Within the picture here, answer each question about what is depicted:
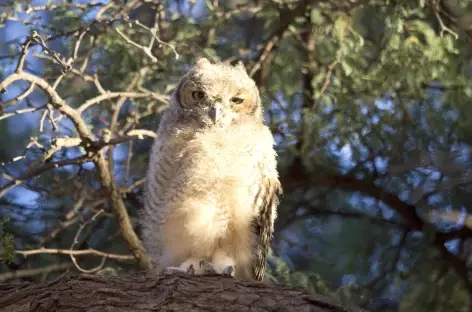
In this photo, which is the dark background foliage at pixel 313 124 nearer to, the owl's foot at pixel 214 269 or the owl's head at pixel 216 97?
the owl's head at pixel 216 97

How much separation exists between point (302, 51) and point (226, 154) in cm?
173

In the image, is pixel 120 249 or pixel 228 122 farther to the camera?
pixel 120 249

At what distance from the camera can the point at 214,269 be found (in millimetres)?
2824

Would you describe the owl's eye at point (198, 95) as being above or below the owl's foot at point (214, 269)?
above

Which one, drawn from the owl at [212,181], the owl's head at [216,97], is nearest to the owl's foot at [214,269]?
the owl at [212,181]

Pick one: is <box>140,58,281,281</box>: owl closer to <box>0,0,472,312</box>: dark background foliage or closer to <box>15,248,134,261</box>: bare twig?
<box>15,248,134,261</box>: bare twig

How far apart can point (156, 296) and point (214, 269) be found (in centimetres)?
40

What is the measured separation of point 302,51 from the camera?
14.9ft

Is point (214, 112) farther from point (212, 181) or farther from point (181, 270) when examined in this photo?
point (181, 270)

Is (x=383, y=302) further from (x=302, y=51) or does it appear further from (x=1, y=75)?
(x=1, y=75)

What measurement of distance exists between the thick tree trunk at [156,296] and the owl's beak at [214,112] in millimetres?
695

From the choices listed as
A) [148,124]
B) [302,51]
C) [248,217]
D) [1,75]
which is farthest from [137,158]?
[248,217]

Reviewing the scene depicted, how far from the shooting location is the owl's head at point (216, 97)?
3074 millimetres

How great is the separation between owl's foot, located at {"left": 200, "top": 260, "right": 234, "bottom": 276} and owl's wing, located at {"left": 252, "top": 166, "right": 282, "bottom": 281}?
224 mm
